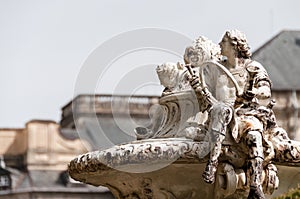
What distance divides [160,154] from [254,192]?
0.84 meters

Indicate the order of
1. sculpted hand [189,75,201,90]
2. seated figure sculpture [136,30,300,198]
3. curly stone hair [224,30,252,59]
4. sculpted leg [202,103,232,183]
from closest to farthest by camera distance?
sculpted leg [202,103,232,183], seated figure sculpture [136,30,300,198], sculpted hand [189,75,201,90], curly stone hair [224,30,252,59]

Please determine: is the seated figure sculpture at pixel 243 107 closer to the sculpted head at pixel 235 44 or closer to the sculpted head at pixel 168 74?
the sculpted head at pixel 235 44

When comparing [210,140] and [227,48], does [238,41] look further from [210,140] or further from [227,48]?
[210,140]

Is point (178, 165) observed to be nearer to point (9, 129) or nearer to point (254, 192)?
point (254, 192)

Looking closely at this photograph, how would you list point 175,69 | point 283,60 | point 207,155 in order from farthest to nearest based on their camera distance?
point 283,60 < point 175,69 < point 207,155

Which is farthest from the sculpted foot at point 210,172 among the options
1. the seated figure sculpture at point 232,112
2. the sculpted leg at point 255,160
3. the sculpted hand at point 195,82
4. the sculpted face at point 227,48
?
the sculpted face at point 227,48

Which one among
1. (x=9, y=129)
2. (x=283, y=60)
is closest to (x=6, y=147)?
(x=9, y=129)

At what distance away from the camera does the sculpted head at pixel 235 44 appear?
50.8 ft

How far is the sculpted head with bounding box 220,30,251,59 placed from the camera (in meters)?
15.5

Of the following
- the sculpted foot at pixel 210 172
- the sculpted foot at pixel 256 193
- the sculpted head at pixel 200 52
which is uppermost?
the sculpted head at pixel 200 52

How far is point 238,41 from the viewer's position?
15492 mm

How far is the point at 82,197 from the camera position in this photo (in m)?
90.2

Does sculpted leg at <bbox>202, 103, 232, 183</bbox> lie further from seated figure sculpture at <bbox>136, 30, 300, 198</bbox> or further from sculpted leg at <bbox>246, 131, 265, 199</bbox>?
sculpted leg at <bbox>246, 131, 265, 199</bbox>

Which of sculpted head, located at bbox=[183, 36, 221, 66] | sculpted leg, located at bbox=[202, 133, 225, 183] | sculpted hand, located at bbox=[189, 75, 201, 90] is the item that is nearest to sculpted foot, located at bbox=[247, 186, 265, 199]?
sculpted leg, located at bbox=[202, 133, 225, 183]
